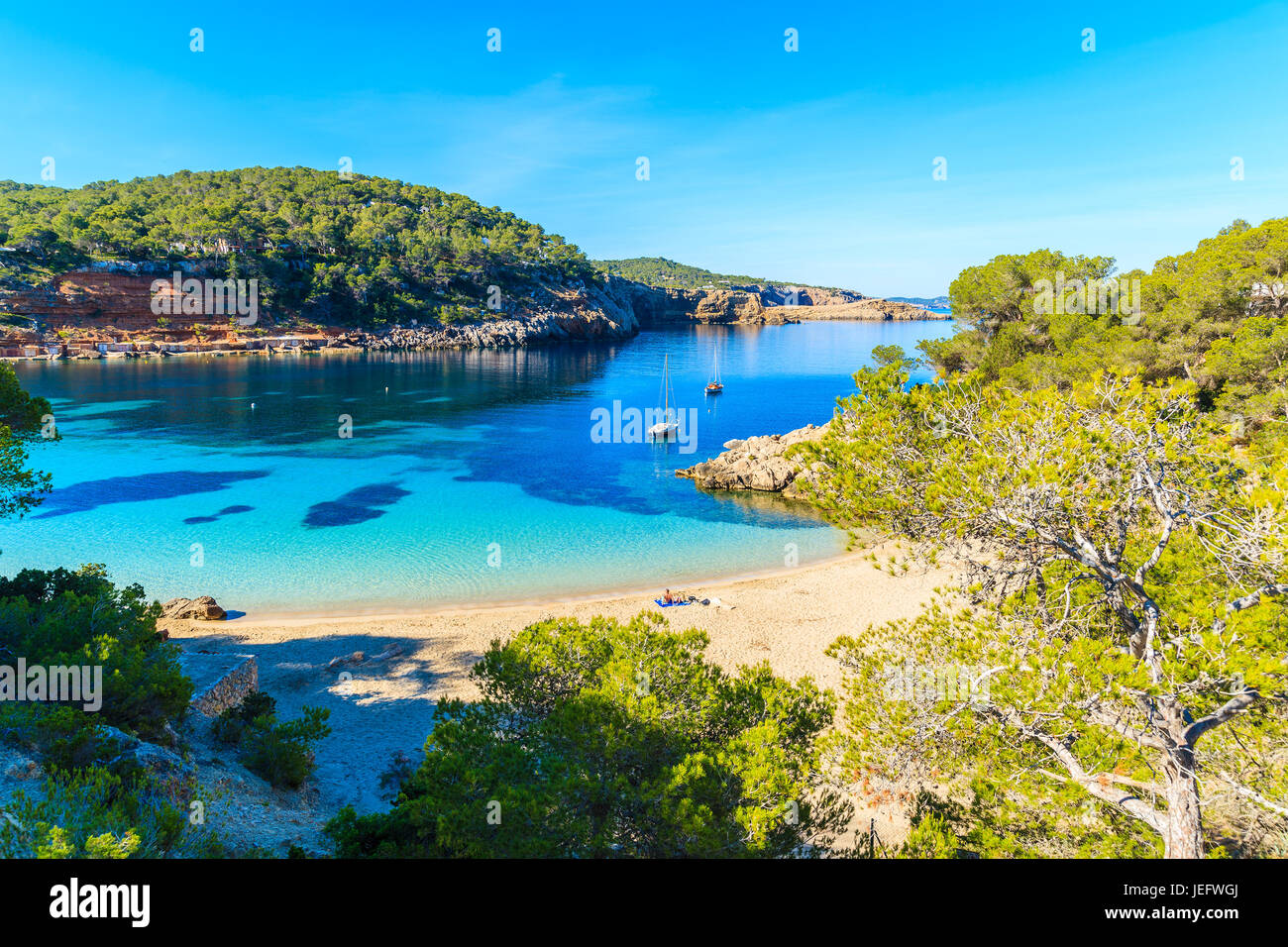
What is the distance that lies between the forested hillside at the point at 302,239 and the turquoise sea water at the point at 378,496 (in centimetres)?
2227

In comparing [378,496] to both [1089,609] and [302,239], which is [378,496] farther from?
[302,239]

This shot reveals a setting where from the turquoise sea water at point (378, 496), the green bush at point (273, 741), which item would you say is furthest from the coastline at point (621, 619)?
the green bush at point (273, 741)

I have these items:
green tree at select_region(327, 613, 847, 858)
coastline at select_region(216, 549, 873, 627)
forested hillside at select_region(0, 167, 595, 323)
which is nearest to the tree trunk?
green tree at select_region(327, 613, 847, 858)

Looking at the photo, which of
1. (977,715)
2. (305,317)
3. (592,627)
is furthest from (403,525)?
(305,317)

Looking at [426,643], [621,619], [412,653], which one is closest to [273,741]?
[412,653]

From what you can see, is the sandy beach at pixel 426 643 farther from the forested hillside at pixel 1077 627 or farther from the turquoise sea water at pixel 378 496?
the forested hillside at pixel 1077 627

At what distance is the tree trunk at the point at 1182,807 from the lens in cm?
535

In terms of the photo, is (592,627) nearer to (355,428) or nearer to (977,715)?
(977,715)

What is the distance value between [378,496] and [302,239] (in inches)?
3133

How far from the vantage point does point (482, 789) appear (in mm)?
6129

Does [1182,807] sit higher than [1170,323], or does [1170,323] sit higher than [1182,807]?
[1170,323]

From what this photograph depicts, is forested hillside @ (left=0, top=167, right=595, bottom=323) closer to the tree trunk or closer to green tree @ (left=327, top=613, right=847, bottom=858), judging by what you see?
green tree @ (left=327, top=613, right=847, bottom=858)

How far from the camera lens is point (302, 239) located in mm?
90000

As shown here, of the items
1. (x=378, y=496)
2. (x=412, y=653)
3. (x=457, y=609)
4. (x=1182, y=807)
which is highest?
(x=378, y=496)
